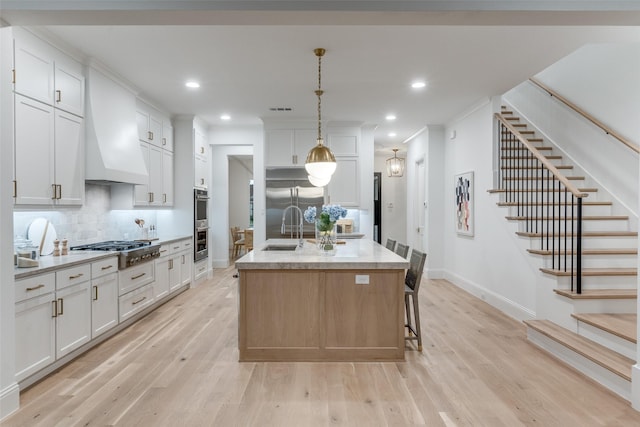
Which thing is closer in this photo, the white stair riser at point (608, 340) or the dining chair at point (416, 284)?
the white stair riser at point (608, 340)

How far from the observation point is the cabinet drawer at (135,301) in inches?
162

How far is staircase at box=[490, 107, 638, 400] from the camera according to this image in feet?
9.91

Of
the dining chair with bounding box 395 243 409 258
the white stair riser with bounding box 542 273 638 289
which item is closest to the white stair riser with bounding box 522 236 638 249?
the white stair riser with bounding box 542 273 638 289

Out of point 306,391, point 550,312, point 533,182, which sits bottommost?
point 306,391

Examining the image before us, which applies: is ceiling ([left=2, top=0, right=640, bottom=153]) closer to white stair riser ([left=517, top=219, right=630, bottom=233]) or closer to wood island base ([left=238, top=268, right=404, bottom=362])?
white stair riser ([left=517, top=219, right=630, bottom=233])

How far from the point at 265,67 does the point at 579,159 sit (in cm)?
403

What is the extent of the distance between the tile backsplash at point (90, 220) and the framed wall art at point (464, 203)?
4861 millimetres

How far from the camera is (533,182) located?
5.19 m

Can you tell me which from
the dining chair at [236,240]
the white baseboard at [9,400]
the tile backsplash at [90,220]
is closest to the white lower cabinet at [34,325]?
the white baseboard at [9,400]

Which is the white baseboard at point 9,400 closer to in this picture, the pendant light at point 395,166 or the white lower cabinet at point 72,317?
the white lower cabinet at point 72,317

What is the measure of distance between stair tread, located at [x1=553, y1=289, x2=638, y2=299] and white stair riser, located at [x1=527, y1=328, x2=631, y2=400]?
1.44ft

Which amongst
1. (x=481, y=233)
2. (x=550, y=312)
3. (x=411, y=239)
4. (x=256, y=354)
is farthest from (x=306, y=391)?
(x=411, y=239)

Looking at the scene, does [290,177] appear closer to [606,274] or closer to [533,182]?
[533,182]

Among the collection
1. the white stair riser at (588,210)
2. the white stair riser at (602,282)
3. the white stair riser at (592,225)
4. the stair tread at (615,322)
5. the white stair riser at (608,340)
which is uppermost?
the white stair riser at (588,210)
